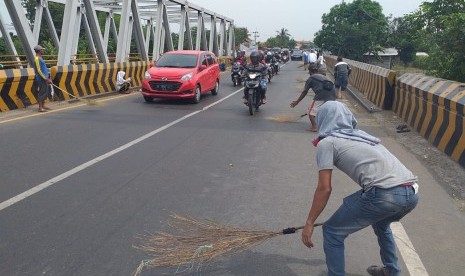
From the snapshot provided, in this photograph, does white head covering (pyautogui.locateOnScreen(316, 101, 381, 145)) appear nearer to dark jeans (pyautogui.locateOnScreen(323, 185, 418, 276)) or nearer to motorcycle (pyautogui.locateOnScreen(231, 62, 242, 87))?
dark jeans (pyautogui.locateOnScreen(323, 185, 418, 276))

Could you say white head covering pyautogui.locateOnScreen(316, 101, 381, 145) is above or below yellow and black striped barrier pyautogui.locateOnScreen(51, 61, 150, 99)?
above

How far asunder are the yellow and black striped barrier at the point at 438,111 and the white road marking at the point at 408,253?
2.88 meters

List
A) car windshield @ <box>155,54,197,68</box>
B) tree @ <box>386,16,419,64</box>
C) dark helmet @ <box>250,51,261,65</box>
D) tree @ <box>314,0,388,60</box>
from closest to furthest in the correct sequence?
dark helmet @ <box>250,51,261,65</box>, car windshield @ <box>155,54,197,68</box>, tree @ <box>314,0,388,60</box>, tree @ <box>386,16,419,64</box>

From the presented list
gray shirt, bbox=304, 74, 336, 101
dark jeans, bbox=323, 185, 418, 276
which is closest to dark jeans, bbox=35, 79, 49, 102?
gray shirt, bbox=304, 74, 336, 101

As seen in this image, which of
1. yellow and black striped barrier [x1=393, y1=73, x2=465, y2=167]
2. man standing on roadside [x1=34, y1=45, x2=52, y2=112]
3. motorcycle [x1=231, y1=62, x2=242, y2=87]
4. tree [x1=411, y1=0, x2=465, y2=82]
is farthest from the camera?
motorcycle [x1=231, y1=62, x2=242, y2=87]

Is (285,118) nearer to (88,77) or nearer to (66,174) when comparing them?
(66,174)

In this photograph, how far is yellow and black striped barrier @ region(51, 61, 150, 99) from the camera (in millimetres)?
12820

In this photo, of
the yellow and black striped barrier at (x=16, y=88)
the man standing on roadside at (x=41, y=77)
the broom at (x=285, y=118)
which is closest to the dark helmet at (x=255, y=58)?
the broom at (x=285, y=118)

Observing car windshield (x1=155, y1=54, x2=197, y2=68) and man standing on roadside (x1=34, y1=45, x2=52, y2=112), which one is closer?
man standing on roadside (x1=34, y1=45, x2=52, y2=112)

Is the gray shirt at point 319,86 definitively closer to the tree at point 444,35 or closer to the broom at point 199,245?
the broom at point 199,245

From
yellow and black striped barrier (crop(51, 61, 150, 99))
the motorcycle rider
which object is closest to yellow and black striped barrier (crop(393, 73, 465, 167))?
the motorcycle rider

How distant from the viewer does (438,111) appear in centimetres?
774

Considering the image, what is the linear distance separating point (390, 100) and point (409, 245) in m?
9.10

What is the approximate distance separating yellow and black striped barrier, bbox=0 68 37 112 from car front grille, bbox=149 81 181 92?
3243mm
